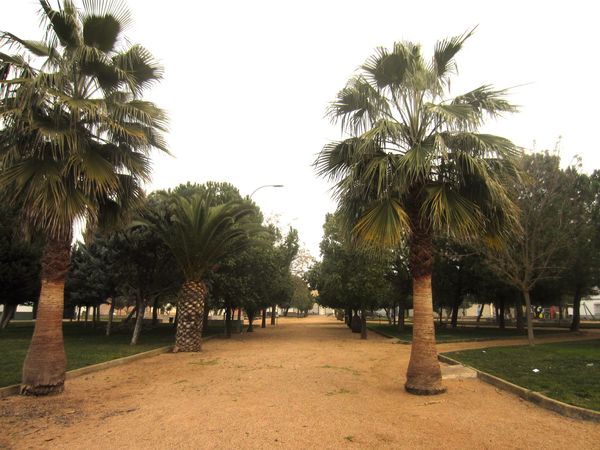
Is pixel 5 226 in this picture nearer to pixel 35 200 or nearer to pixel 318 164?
pixel 35 200

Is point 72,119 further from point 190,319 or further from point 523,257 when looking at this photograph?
point 523,257

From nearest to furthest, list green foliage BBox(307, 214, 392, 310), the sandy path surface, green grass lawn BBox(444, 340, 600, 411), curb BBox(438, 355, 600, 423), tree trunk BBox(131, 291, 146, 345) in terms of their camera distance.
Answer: the sandy path surface
curb BBox(438, 355, 600, 423)
green grass lawn BBox(444, 340, 600, 411)
tree trunk BBox(131, 291, 146, 345)
green foliage BBox(307, 214, 392, 310)

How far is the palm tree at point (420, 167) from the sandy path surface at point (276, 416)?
1.51 meters

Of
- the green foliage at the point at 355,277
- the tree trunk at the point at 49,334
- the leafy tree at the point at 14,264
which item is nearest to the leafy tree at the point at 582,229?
the green foliage at the point at 355,277

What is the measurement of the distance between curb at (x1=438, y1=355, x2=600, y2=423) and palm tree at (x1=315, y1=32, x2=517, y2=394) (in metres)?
1.55

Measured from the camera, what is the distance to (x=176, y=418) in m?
7.45

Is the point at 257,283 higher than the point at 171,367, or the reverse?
the point at 257,283

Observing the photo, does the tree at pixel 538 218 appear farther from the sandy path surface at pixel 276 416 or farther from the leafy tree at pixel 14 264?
the leafy tree at pixel 14 264

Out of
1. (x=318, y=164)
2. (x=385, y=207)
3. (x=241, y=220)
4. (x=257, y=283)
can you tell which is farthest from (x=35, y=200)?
(x=257, y=283)

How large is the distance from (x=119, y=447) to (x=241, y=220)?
14.5 meters

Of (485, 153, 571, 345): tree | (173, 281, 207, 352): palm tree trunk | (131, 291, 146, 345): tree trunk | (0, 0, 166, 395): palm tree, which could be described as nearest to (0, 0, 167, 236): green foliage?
(0, 0, 166, 395): palm tree

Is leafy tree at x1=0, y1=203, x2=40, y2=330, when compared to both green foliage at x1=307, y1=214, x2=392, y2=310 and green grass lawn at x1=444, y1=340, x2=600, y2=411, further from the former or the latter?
green grass lawn at x1=444, y1=340, x2=600, y2=411

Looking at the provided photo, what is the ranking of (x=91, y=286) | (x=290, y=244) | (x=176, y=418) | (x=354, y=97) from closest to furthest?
1. (x=176, y=418)
2. (x=354, y=97)
3. (x=91, y=286)
4. (x=290, y=244)

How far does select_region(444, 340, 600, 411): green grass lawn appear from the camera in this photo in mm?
8616
